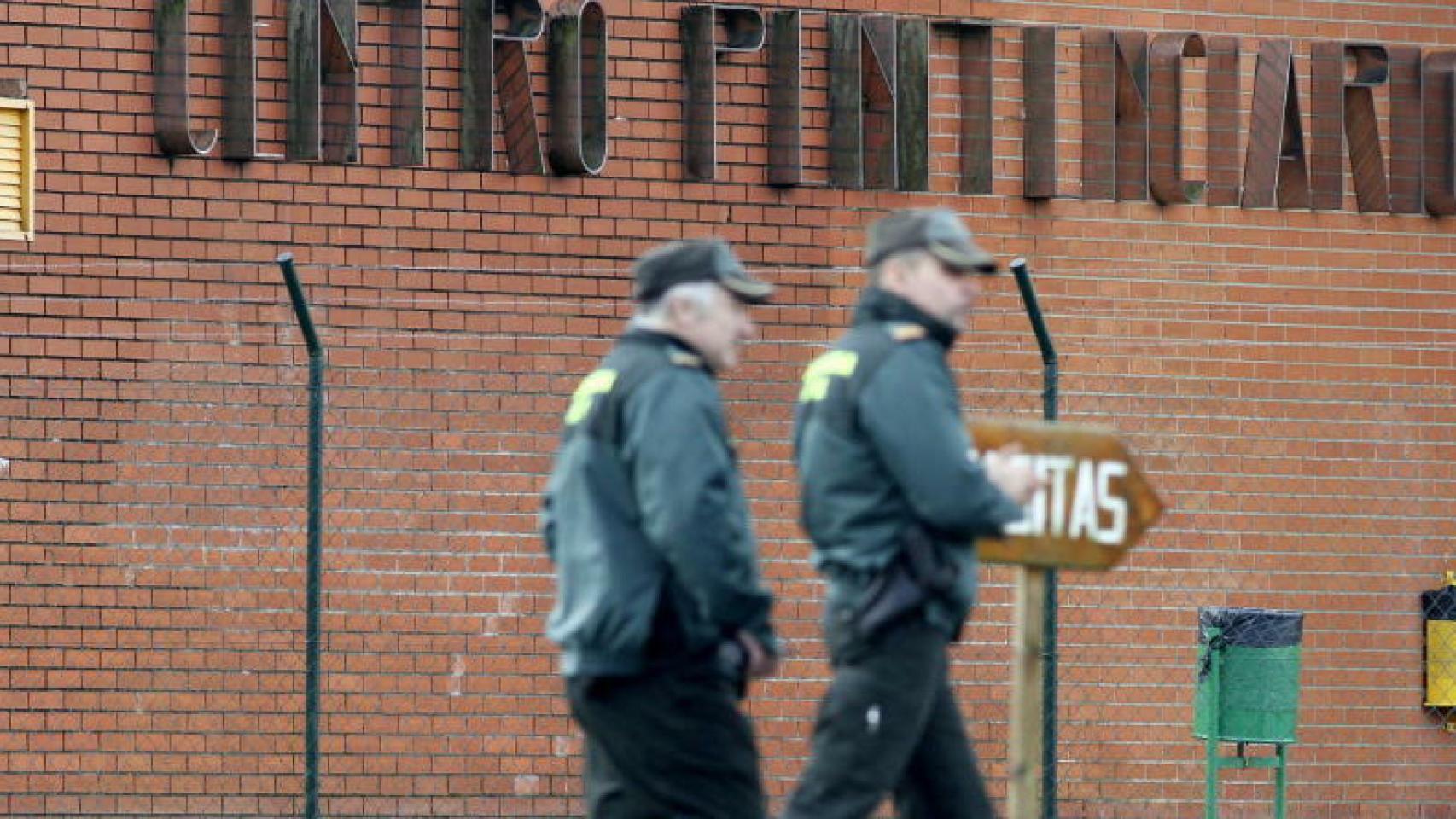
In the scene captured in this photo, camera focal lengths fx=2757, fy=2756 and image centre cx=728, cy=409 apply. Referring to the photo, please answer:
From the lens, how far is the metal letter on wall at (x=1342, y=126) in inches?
535

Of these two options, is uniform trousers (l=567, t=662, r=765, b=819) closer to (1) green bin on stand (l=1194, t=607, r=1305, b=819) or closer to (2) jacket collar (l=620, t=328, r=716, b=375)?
(2) jacket collar (l=620, t=328, r=716, b=375)

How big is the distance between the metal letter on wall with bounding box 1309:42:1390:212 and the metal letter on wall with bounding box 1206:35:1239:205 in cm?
41

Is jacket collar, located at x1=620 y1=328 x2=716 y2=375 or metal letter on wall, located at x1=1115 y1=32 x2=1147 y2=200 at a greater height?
metal letter on wall, located at x1=1115 y1=32 x2=1147 y2=200

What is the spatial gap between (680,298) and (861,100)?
6764 millimetres

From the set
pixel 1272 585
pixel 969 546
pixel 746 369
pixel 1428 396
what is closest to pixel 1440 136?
pixel 1428 396

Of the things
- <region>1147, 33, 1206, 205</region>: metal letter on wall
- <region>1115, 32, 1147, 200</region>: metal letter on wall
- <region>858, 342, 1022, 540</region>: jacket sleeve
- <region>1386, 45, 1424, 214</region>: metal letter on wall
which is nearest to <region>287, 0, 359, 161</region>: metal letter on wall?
<region>1115, 32, 1147, 200</region>: metal letter on wall

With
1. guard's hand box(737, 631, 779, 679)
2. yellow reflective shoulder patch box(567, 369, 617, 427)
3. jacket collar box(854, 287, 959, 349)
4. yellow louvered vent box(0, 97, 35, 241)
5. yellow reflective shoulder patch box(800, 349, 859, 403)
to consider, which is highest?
yellow louvered vent box(0, 97, 35, 241)

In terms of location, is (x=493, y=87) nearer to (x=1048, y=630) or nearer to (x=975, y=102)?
(x=975, y=102)

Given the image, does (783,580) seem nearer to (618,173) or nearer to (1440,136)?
(618,173)

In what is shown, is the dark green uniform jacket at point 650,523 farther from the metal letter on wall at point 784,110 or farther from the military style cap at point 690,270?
the metal letter on wall at point 784,110

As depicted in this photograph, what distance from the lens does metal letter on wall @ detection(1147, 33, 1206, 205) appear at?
43.6 feet

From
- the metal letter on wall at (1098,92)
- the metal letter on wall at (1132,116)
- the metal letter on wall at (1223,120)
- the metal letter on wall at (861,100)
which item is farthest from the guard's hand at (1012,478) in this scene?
the metal letter on wall at (1223,120)

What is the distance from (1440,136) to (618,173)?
4.22 m

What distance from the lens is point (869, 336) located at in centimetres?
661
